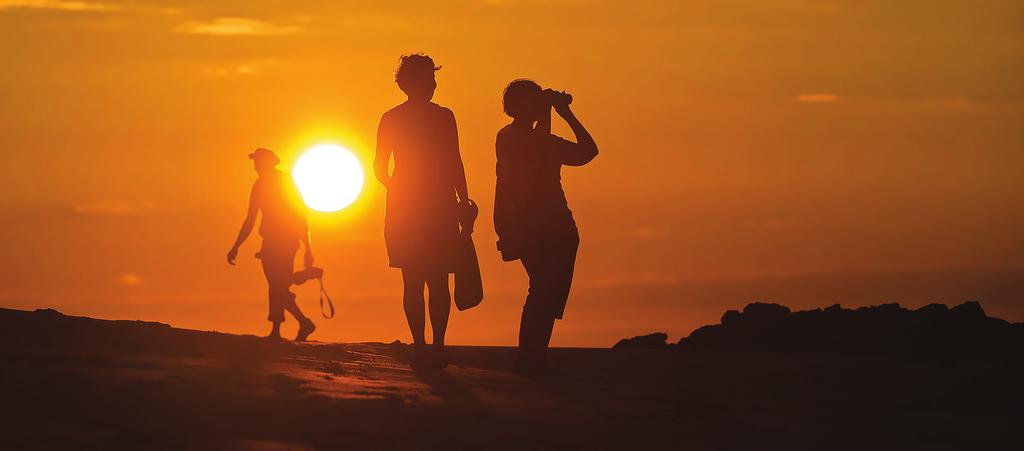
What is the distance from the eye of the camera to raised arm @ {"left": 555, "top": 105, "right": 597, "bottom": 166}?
468 inches

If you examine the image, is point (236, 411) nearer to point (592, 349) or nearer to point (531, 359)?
point (531, 359)

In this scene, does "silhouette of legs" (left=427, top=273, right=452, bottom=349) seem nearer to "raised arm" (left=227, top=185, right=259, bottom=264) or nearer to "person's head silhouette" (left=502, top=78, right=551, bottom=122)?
"person's head silhouette" (left=502, top=78, right=551, bottom=122)

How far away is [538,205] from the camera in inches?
469

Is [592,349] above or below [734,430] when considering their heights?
above

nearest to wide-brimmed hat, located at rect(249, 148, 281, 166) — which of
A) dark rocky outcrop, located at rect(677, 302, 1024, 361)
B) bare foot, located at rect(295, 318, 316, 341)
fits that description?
bare foot, located at rect(295, 318, 316, 341)

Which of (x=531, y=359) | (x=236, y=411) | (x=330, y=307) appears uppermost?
(x=330, y=307)

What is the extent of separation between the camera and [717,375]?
1458 cm

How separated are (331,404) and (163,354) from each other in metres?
2.55

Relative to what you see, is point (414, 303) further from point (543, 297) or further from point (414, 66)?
point (414, 66)

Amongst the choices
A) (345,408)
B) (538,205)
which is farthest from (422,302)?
(345,408)

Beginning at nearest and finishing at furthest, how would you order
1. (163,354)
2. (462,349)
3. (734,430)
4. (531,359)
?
(734,430)
(163,354)
(531,359)
(462,349)

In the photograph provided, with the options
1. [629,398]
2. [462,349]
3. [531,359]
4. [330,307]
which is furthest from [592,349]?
[629,398]

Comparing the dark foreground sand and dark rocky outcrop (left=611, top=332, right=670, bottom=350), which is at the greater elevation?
dark rocky outcrop (left=611, top=332, right=670, bottom=350)

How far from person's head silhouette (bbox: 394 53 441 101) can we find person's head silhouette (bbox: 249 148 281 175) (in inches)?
288
